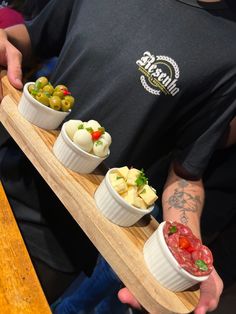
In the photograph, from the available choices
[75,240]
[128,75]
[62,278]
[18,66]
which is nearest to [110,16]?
[128,75]

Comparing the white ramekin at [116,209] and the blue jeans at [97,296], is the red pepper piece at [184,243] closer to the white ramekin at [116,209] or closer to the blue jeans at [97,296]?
the white ramekin at [116,209]

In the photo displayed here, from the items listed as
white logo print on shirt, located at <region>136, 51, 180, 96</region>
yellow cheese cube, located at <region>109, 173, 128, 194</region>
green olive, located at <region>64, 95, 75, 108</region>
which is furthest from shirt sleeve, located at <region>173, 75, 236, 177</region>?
green olive, located at <region>64, 95, 75, 108</region>

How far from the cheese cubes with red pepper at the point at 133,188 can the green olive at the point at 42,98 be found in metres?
0.35

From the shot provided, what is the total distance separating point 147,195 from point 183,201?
168mm

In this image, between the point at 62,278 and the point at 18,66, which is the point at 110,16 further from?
the point at 62,278

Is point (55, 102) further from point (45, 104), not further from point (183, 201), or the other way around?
point (183, 201)

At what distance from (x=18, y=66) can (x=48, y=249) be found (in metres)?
0.66

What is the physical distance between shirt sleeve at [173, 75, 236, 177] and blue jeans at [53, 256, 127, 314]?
33.6 inches

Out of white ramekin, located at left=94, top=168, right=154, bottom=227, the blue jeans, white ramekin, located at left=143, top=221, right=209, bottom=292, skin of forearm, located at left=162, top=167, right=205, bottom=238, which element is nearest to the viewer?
white ramekin, located at left=143, top=221, right=209, bottom=292

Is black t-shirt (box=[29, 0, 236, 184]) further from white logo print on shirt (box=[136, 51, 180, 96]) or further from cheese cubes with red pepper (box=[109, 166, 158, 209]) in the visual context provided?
cheese cubes with red pepper (box=[109, 166, 158, 209])

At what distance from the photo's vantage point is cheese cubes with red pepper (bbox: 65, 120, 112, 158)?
117cm

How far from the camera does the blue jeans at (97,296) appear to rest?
6.13 ft

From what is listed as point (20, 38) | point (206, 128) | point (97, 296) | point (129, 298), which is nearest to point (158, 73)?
point (206, 128)

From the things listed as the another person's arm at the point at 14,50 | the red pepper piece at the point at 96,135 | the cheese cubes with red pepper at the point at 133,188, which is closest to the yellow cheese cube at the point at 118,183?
the cheese cubes with red pepper at the point at 133,188
